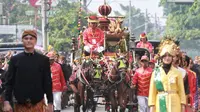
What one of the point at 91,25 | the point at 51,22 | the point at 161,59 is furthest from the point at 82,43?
the point at 51,22

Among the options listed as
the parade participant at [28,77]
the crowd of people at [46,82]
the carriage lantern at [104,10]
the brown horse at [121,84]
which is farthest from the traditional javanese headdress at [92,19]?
the parade participant at [28,77]

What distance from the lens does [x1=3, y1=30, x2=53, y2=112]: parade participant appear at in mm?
9656

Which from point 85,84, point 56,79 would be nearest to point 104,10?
point 85,84

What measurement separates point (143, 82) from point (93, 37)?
2.99 meters

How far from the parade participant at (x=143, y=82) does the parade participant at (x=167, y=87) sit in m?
5.71

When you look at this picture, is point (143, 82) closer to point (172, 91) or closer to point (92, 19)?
point (92, 19)

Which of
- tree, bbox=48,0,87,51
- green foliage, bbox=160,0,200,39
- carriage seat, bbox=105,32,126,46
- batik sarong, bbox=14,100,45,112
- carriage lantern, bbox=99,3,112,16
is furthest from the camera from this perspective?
green foliage, bbox=160,0,200,39

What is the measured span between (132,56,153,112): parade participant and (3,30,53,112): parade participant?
6894mm

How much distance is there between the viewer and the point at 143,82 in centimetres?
1653

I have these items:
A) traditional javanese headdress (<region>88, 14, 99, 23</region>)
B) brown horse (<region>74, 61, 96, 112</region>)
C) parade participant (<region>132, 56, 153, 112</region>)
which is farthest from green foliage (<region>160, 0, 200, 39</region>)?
parade participant (<region>132, 56, 153, 112</region>)

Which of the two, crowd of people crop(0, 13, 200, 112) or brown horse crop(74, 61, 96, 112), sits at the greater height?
crowd of people crop(0, 13, 200, 112)

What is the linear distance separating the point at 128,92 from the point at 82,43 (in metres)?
1.93

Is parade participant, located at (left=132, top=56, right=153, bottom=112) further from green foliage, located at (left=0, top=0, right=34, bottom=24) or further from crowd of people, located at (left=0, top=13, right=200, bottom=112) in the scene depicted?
green foliage, located at (left=0, top=0, right=34, bottom=24)

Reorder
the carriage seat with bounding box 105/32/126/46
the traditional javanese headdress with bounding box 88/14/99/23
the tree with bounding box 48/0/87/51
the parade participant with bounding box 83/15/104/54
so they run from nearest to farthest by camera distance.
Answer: the parade participant with bounding box 83/15/104/54, the traditional javanese headdress with bounding box 88/14/99/23, the carriage seat with bounding box 105/32/126/46, the tree with bounding box 48/0/87/51
